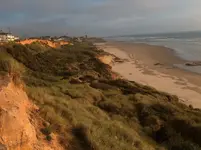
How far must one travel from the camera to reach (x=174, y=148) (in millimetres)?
10344

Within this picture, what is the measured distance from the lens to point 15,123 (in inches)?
279

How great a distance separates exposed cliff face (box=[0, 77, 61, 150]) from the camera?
6879mm

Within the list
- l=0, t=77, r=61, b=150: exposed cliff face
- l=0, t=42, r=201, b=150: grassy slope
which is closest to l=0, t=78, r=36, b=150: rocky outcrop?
l=0, t=77, r=61, b=150: exposed cliff face

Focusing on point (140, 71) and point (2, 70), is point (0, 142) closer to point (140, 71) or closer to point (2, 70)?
point (2, 70)

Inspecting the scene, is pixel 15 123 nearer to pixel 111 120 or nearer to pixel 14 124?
pixel 14 124

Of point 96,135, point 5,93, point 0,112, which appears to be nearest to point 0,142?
point 0,112

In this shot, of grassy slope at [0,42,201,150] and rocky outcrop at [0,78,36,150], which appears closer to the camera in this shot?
rocky outcrop at [0,78,36,150]

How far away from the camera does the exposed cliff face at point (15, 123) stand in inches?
271

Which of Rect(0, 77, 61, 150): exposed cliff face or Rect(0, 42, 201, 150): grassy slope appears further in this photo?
Rect(0, 42, 201, 150): grassy slope

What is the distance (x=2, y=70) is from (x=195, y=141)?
6.78 m

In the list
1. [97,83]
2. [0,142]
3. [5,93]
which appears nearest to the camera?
[0,142]

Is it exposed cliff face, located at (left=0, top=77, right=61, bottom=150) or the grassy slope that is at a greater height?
exposed cliff face, located at (left=0, top=77, right=61, bottom=150)

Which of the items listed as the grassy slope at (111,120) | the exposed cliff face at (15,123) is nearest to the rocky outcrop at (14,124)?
the exposed cliff face at (15,123)

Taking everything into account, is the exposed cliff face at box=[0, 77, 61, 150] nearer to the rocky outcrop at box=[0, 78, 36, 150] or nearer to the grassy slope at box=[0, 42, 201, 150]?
the rocky outcrop at box=[0, 78, 36, 150]
